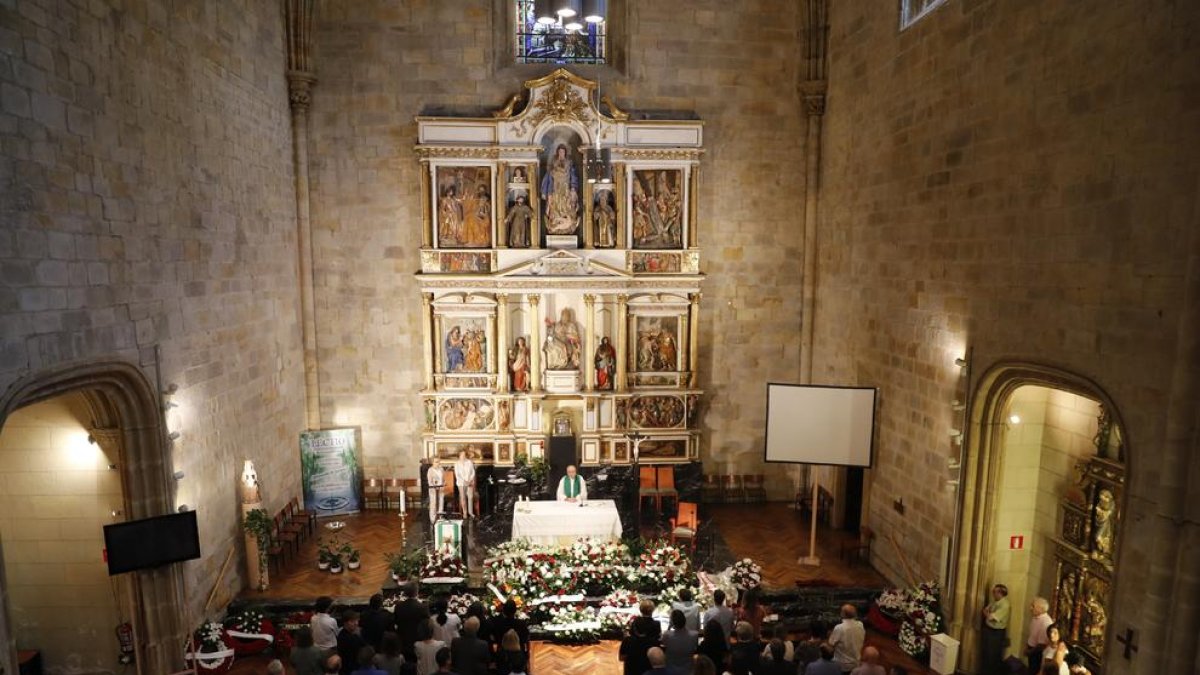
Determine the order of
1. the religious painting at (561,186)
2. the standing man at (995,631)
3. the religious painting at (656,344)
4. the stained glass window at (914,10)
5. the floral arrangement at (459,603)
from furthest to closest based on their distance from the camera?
the religious painting at (656,344)
the religious painting at (561,186)
the stained glass window at (914,10)
the floral arrangement at (459,603)
the standing man at (995,631)

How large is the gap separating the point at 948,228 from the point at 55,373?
10.8m

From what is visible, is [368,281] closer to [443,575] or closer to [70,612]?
[443,575]

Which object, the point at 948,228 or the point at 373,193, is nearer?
the point at 948,228

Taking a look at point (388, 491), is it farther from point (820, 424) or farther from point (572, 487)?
point (820, 424)

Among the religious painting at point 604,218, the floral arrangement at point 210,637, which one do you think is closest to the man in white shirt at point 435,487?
the floral arrangement at point 210,637

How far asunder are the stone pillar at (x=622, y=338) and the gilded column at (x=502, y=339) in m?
2.30

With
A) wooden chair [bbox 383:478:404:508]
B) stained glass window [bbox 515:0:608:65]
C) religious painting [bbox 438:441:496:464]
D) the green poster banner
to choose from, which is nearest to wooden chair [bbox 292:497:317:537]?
the green poster banner

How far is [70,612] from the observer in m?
9.24

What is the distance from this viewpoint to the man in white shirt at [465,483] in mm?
14086

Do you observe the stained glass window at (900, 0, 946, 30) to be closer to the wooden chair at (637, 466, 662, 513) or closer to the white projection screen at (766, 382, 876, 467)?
the white projection screen at (766, 382, 876, 467)

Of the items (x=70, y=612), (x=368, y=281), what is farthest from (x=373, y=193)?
(x=70, y=612)

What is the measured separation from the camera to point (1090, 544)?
29.0 feet

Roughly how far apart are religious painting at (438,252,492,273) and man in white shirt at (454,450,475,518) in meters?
3.74

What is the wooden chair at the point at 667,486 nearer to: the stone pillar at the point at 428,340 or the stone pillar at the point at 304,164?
the stone pillar at the point at 428,340
